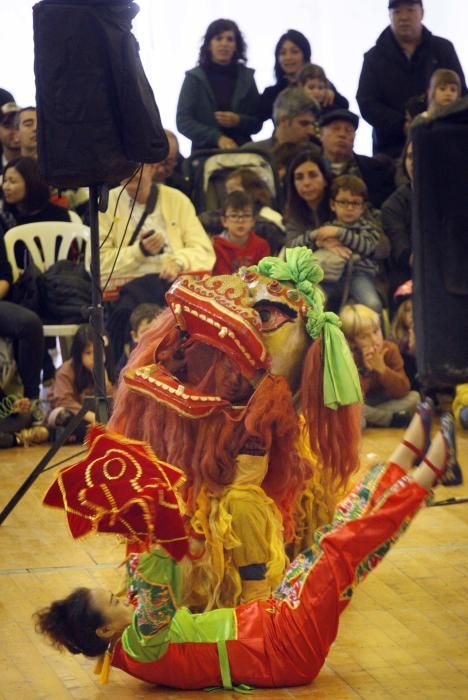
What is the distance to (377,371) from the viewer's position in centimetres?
640

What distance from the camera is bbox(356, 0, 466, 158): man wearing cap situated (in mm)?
7543

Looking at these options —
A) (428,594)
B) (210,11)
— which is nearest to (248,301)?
(428,594)

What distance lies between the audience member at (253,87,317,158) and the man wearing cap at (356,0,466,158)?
0.37m

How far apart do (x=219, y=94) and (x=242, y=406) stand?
13.5 ft

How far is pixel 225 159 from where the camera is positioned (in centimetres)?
736

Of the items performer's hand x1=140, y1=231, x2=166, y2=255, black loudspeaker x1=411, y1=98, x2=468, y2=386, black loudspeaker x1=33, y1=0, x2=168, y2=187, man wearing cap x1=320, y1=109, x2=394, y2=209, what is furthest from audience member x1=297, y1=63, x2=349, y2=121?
black loudspeaker x1=411, y1=98, x2=468, y2=386

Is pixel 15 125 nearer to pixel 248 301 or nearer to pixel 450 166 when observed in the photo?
pixel 248 301

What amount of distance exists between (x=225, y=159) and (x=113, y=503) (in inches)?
173

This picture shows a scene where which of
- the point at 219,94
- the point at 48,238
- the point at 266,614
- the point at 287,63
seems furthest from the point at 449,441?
the point at 287,63

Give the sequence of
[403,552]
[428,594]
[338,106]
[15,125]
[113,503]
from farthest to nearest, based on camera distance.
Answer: [338,106]
[15,125]
[403,552]
[428,594]
[113,503]

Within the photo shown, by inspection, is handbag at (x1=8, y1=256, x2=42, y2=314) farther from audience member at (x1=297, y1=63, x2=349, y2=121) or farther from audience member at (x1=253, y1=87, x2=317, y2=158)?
audience member at (x1=297, y1=63, x2=349, y2=121)

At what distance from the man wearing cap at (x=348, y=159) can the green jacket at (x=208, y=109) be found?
515 millimetres

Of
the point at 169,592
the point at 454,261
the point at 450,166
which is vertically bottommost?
the point at 169,592

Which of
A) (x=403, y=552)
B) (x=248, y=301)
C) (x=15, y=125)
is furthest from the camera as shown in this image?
(x=15, y=125)
